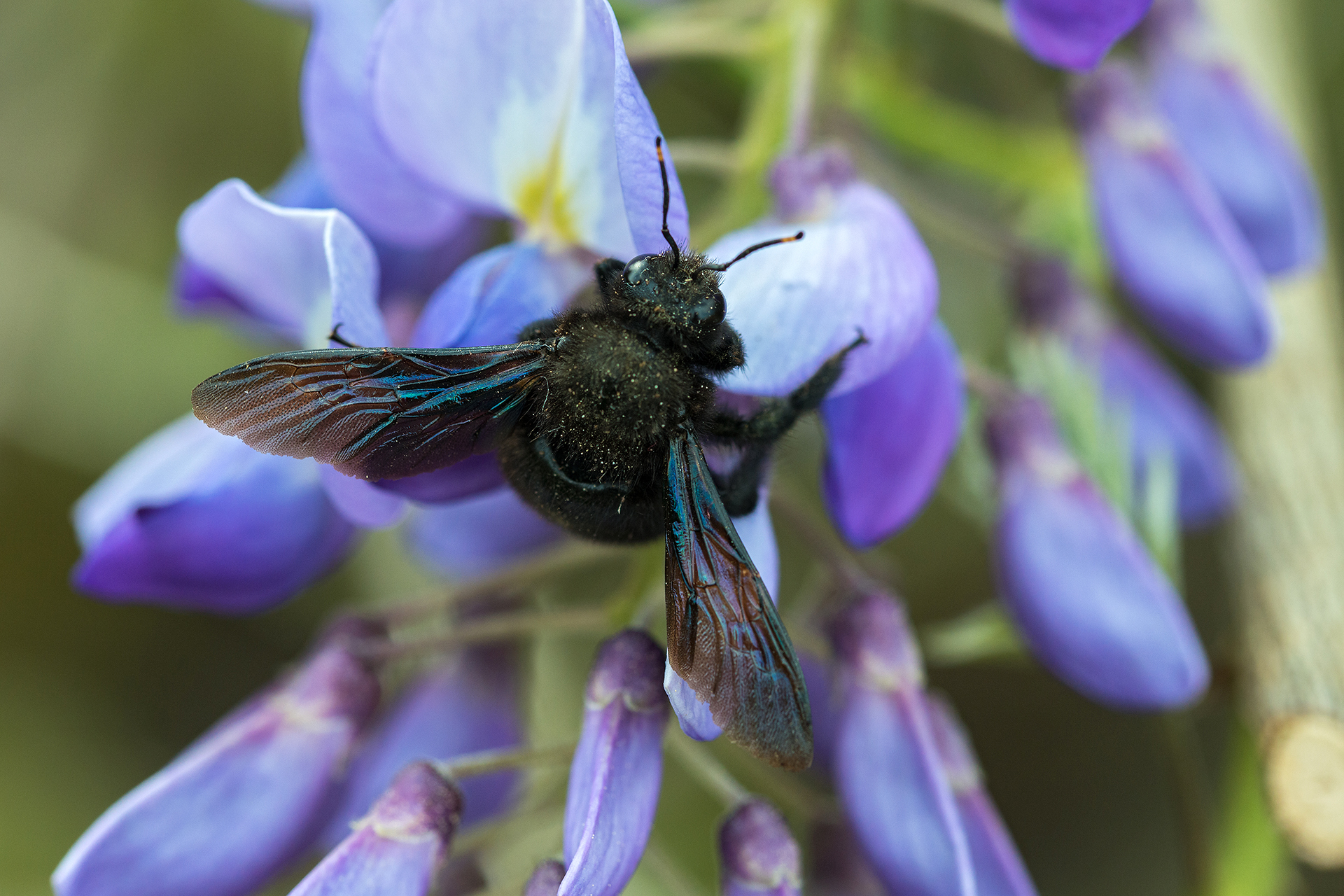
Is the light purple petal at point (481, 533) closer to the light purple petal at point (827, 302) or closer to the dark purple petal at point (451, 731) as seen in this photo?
the dark purple petal at point (451, 731)

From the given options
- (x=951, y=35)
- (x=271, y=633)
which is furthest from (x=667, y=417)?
(x=951, y=35)

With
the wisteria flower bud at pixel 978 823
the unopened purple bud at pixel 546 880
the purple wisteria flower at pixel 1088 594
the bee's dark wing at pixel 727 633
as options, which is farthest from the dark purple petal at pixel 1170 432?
the unopened purple bud at pixel 546 880

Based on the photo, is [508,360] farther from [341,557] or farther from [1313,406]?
[1313,406]

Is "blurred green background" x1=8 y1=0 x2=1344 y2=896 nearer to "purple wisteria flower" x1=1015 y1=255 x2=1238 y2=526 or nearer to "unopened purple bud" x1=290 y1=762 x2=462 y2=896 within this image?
"purple wisteria flower" x1=1015 y1=255 x2=1238 y2=526

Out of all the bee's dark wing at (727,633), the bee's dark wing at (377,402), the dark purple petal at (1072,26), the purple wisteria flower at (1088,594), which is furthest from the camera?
the purple wisteria flower at (1088,594)

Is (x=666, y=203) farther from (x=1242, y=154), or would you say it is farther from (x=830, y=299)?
(x=1242, y=154)

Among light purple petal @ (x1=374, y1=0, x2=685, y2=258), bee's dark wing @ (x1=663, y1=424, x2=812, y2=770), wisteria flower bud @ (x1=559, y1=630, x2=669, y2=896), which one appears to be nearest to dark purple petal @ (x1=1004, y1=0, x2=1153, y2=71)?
light purple petal @ (x1=374, y1=0, x2=685, y2=258)
